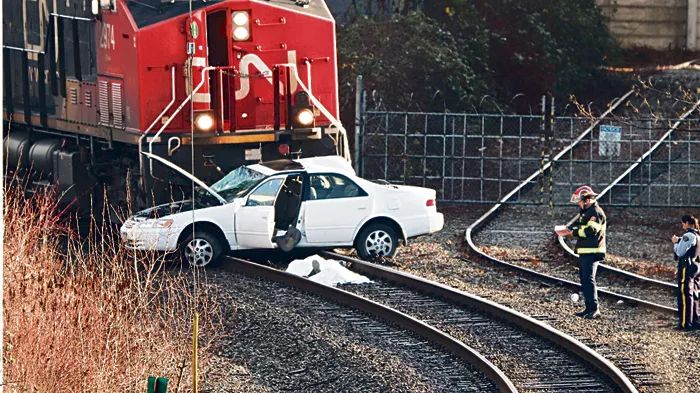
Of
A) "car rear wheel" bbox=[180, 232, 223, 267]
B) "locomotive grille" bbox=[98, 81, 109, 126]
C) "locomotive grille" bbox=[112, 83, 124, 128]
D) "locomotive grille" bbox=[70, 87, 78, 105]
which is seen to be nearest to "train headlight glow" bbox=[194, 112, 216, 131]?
"locomotive grille" bbox=[112, 83, 124, 128]

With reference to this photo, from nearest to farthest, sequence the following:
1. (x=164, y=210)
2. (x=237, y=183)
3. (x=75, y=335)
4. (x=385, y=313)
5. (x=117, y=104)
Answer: (x=75, y=335) → (x=385, y=313) → (x=164, y=210) → (x=237, y=183) → (x=117, y=104)

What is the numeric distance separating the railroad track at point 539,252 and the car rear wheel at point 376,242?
1.36 m

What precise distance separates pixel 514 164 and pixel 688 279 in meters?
13.6

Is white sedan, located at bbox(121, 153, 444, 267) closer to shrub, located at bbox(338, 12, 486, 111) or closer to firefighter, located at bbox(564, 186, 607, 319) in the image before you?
firefighter, located at bbox(564, 186, 607, 319)

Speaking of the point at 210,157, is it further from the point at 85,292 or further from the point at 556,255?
the point at 85,292

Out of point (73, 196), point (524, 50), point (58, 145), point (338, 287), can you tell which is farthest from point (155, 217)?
point (524, 50)

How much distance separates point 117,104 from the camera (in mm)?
19547

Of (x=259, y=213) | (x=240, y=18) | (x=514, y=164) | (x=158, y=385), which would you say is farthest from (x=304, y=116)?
(x=158, y=385)

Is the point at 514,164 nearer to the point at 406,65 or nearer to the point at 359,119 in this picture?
the point at 406,65

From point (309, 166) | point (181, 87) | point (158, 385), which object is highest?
point (181, 87)

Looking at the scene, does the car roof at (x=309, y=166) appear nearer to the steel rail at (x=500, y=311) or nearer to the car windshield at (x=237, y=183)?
the car windshield at (x=237, y=183)

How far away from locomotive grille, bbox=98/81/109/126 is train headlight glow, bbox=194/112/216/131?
1.55m

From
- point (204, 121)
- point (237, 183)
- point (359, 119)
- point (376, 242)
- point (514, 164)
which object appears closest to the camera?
point (237, 183)

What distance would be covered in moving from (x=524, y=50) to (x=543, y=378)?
2101 centimetres
